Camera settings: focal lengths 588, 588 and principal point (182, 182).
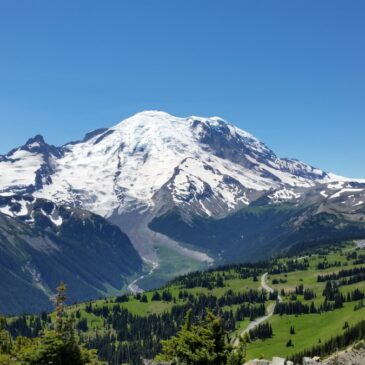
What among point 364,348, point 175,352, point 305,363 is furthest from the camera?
point 364,348

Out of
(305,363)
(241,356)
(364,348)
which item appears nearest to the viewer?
→ (241,356)

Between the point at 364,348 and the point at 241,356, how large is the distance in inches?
3672

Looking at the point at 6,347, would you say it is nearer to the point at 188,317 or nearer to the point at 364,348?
the point at 188,317

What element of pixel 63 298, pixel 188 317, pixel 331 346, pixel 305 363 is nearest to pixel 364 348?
pixel 331 346

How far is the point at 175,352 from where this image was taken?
1986 inches

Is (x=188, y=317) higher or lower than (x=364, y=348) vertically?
higher

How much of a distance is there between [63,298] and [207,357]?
12593 millimetres

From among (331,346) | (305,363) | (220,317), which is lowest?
(331,346)

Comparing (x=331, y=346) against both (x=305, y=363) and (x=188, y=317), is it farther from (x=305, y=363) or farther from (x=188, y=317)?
(x=188, y=317)

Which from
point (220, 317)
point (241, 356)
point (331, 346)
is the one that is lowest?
point (331, 346)

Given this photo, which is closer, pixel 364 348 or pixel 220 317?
pixel 220 317

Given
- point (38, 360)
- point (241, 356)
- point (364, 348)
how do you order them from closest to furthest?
point (38, 360)
point (241, 356)
point (364, 348)

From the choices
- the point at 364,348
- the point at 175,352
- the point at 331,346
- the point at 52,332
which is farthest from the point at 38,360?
the point at 331,346

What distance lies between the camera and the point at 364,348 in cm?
13050
